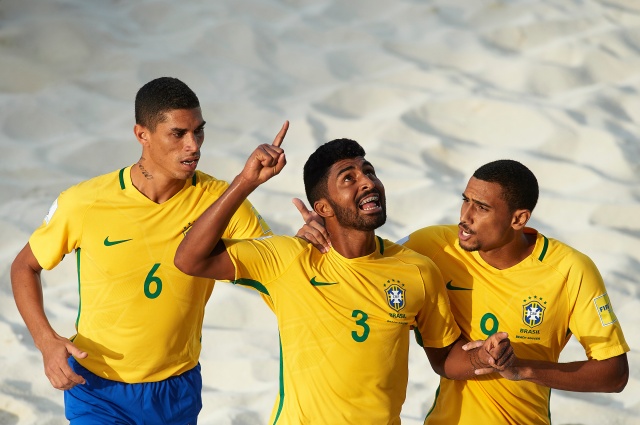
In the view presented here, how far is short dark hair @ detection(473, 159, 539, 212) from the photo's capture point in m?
4.13

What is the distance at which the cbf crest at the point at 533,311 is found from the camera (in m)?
4.10

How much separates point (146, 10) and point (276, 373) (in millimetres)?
3982

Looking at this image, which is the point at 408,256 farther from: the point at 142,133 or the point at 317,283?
the point at 142,133

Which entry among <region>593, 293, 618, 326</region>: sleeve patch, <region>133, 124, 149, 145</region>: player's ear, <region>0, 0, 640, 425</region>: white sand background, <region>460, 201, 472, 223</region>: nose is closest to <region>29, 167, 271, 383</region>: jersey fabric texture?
<region>133, 124, 149, 145</region>: player's ear

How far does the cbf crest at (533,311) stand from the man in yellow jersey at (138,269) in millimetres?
1059

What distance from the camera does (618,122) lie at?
26.7 feet

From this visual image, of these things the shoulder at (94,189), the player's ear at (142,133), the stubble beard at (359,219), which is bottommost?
the stubble beard at (359,219)

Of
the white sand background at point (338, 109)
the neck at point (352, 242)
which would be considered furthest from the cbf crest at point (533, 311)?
the white sand background at point (338, 109)

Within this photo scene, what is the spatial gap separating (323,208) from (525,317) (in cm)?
87

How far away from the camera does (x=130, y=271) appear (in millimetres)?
4270

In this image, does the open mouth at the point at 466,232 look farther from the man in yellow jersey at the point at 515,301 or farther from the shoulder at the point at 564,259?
the shoulder at the point at 564,259

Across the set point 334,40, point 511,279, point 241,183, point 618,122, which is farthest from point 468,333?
point 334,40

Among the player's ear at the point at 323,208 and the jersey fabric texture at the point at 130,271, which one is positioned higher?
the player's ear at the point at 323,208

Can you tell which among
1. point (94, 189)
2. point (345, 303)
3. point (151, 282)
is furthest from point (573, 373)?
point (94, 189)
